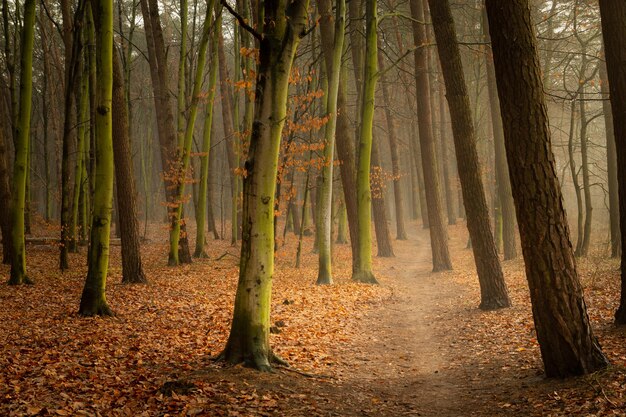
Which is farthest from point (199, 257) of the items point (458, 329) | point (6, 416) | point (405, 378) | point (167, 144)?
point (6, 416)

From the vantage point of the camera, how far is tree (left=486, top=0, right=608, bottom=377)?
5.85m

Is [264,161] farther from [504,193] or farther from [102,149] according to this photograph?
[504,193]

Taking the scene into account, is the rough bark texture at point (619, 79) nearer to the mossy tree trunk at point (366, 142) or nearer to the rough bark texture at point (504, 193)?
the mossy tree trunk at point (366, 142)

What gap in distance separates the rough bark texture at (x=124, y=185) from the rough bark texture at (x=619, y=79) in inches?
392

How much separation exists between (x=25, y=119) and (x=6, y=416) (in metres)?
9.42

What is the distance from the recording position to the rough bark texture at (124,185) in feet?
40.8

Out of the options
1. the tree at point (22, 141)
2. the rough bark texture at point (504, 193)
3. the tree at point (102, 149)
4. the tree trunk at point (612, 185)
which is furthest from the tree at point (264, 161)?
the rough bark texture at point (504, 193)

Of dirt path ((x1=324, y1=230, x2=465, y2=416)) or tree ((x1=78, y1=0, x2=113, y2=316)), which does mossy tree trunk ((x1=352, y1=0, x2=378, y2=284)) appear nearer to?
dirt path ((x1=324, y1=230, x2=465, y2=416))

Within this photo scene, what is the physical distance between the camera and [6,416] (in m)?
4.73

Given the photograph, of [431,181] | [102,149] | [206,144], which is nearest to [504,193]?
[431,181]

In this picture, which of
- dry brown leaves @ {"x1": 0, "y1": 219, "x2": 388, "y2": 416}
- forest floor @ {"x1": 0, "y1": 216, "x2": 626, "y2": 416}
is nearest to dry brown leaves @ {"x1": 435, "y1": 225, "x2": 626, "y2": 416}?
forest floor @ {"x1": 0, "y1": 216, "x2": 626, "y2": 416}

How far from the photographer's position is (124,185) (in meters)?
12.8

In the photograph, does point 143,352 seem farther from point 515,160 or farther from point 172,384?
point 515,160

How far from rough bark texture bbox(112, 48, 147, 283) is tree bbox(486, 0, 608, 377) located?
923 cm
